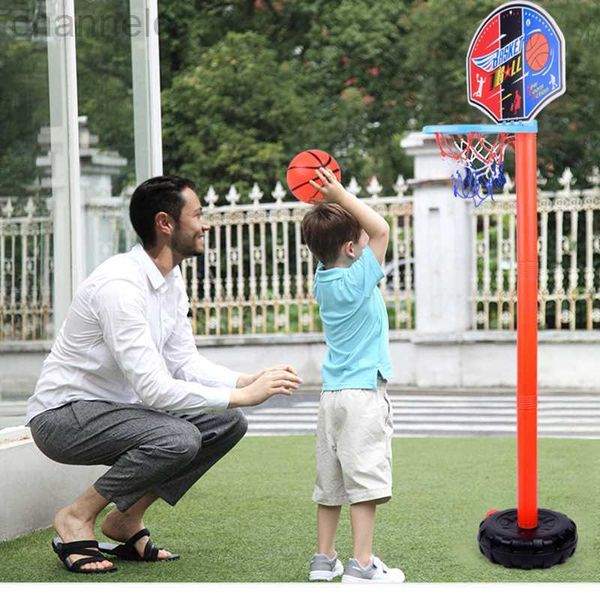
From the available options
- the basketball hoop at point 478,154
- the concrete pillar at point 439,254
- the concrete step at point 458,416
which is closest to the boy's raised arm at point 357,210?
the basketball hoop at point 478,154

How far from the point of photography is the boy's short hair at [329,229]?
331 cm

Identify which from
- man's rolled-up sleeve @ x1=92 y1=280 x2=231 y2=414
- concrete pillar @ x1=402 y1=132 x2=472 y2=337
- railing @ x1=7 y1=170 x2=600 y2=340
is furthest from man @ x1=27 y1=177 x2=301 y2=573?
concrete pillar @ x1=402 y1=132 x2=472 y2=337

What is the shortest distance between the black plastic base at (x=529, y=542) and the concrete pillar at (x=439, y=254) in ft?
21.9

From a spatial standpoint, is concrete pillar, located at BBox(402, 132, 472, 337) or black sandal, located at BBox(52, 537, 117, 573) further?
concrete pillar, located at BBox(402, 132, 472, 337)

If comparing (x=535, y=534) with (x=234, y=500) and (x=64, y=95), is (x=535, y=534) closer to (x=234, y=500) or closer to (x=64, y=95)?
(x=234, y=500)

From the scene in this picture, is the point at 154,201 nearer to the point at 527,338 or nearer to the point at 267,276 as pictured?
the point at 527,338

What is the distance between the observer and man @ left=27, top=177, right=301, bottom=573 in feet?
11.0

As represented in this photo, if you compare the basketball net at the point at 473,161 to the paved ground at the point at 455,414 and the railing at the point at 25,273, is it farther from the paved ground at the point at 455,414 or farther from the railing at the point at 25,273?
the paved ground at the point at 455,414

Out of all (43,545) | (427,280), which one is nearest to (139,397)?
(43,545)

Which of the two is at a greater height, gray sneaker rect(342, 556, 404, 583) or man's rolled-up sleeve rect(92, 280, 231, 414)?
man's rolled-up sleeve rect(92, 280, 231, 414)

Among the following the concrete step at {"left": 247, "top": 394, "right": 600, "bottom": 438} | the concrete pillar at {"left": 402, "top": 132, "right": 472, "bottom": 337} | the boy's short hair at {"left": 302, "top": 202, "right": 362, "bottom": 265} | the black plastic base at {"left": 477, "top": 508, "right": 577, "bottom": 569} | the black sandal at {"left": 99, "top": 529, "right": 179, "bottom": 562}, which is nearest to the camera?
the boy's short hair at {"left": 302, "top": 202, "right": 362, "bottom": 265}

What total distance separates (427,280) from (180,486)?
274 inches

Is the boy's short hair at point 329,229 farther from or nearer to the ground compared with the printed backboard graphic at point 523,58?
nearer to the ground

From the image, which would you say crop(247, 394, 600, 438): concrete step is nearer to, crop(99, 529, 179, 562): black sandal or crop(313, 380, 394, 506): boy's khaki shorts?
crop(99, 529, 179, 562): black sandal
